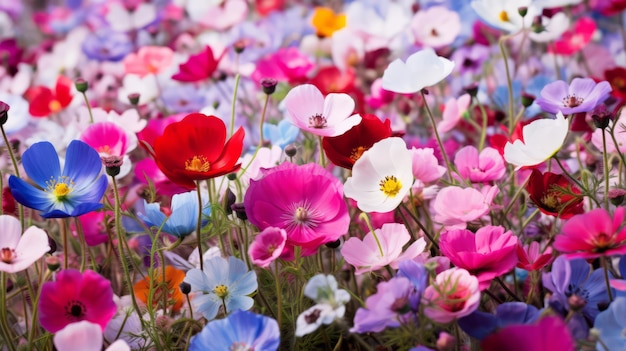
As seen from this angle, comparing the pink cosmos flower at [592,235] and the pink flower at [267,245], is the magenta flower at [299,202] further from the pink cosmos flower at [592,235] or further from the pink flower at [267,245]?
the pink cosmos flower at [592,235]

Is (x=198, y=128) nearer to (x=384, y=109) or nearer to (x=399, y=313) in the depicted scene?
(x=399, y=313)

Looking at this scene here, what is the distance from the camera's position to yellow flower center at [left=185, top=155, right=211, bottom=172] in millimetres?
759

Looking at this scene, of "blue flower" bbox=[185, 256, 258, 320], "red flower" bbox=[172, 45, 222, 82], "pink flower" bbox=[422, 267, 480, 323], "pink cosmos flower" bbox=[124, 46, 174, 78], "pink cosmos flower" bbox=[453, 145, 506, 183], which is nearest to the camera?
"pink flower" bbox=[422, 267, 480, 323]

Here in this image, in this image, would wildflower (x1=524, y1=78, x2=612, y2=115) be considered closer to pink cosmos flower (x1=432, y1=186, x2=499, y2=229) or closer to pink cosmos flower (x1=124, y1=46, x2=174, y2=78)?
pink cosmos flower (x1=432, y1=186, x2=499, y2=229)

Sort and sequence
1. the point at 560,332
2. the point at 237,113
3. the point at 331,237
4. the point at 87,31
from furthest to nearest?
1. the point at 87,31
2. the point at 237,113
3. the point at 331,237
4. the point at 560,332

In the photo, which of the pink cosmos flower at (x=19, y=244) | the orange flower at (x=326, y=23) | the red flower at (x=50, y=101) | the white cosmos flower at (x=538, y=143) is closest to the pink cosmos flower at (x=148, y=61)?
the red flower at (x=50, y=101)

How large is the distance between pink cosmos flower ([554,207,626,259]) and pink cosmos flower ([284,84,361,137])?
0.25m

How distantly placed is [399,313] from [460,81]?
851mm

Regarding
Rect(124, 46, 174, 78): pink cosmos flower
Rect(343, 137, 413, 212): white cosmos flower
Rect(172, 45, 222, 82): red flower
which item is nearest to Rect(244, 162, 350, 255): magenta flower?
Rect(343, 137, 413, 212): white cosmos flower

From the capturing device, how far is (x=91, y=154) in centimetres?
78

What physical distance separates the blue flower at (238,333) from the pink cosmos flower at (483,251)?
184 millimetres

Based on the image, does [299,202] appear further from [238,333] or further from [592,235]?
[592,235]

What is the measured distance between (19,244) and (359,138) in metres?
0.37

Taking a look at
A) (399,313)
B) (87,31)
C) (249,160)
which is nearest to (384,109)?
(249,160)
